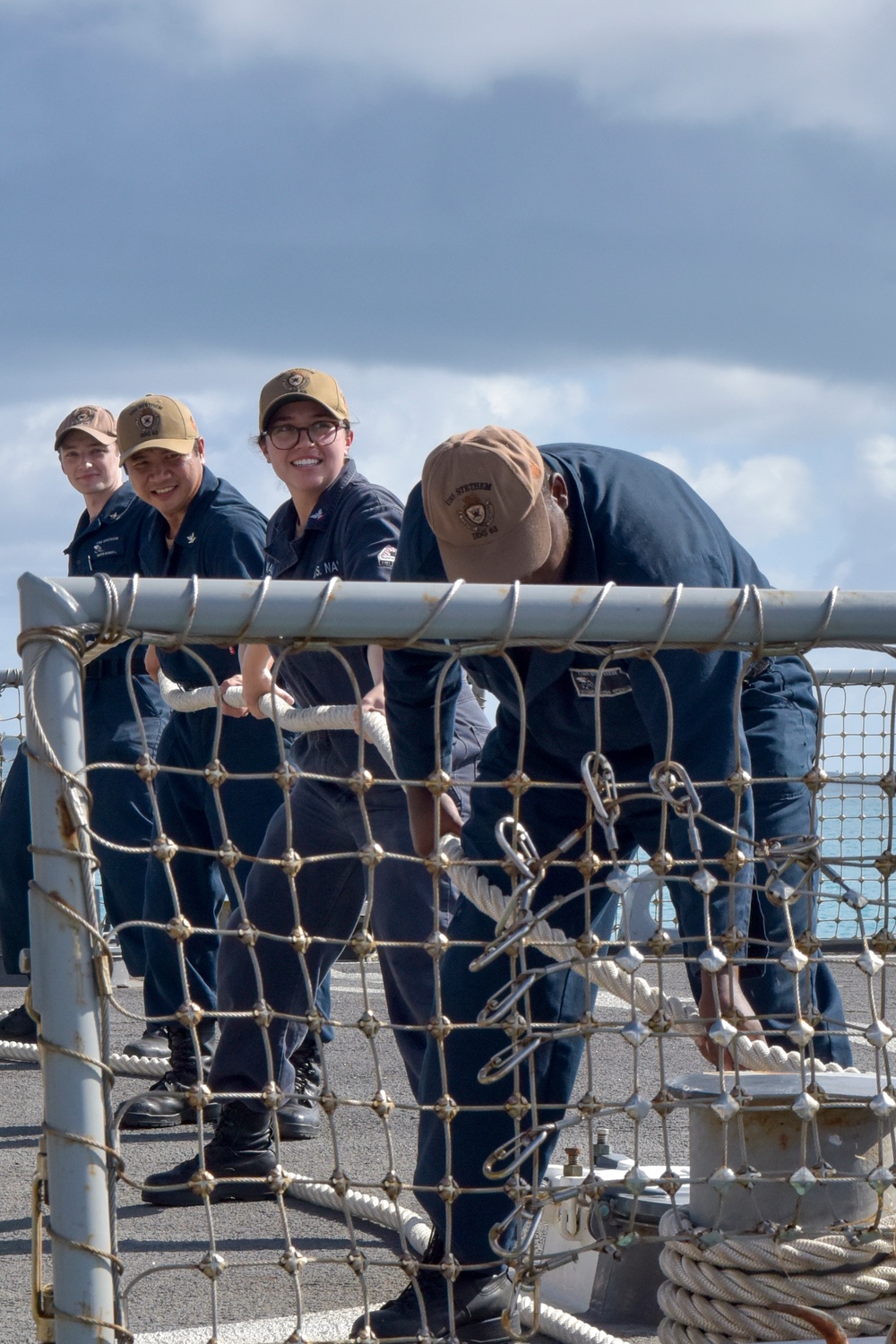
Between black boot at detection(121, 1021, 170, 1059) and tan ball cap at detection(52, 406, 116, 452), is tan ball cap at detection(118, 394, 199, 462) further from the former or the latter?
black boot at detection(121, 1021, 170, 1059)

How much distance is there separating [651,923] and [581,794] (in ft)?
2.17

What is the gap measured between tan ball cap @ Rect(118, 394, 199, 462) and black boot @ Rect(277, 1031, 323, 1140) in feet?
6.24

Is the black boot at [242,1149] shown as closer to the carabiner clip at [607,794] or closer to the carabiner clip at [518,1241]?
the carabiner clip at [518,1241]

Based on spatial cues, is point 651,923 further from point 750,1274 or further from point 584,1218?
point 584,1218

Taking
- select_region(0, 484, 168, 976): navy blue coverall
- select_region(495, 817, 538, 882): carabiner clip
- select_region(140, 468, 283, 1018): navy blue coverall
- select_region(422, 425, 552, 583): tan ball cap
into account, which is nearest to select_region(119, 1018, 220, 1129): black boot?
select_region(140, 468, 283, 1018): navy blue coverall

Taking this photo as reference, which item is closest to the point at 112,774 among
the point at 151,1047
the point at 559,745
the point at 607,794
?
the point at 151,1047

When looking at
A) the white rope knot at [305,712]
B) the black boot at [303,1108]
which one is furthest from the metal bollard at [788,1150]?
the black boot at [303,1108]

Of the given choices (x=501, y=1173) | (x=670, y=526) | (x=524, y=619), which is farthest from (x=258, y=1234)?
(x=524, y=619)

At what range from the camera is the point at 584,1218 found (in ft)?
10.3

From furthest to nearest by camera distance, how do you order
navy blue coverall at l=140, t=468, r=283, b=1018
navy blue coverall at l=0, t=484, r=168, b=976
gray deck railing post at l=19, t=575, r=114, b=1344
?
navy blue coverall at l=0, t=484, r=168, b=976 < navy blue coverall at l=140, t=468, r=283, b=1018 < gray deck railing post at l=19, t=575, r=114, b=1344

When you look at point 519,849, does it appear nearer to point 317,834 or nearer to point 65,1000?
point 65,1000

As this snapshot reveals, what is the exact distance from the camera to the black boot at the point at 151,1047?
18.0 feet

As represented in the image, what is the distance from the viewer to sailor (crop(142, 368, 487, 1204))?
12.9ft

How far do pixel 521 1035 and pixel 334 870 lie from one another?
1.93 m
